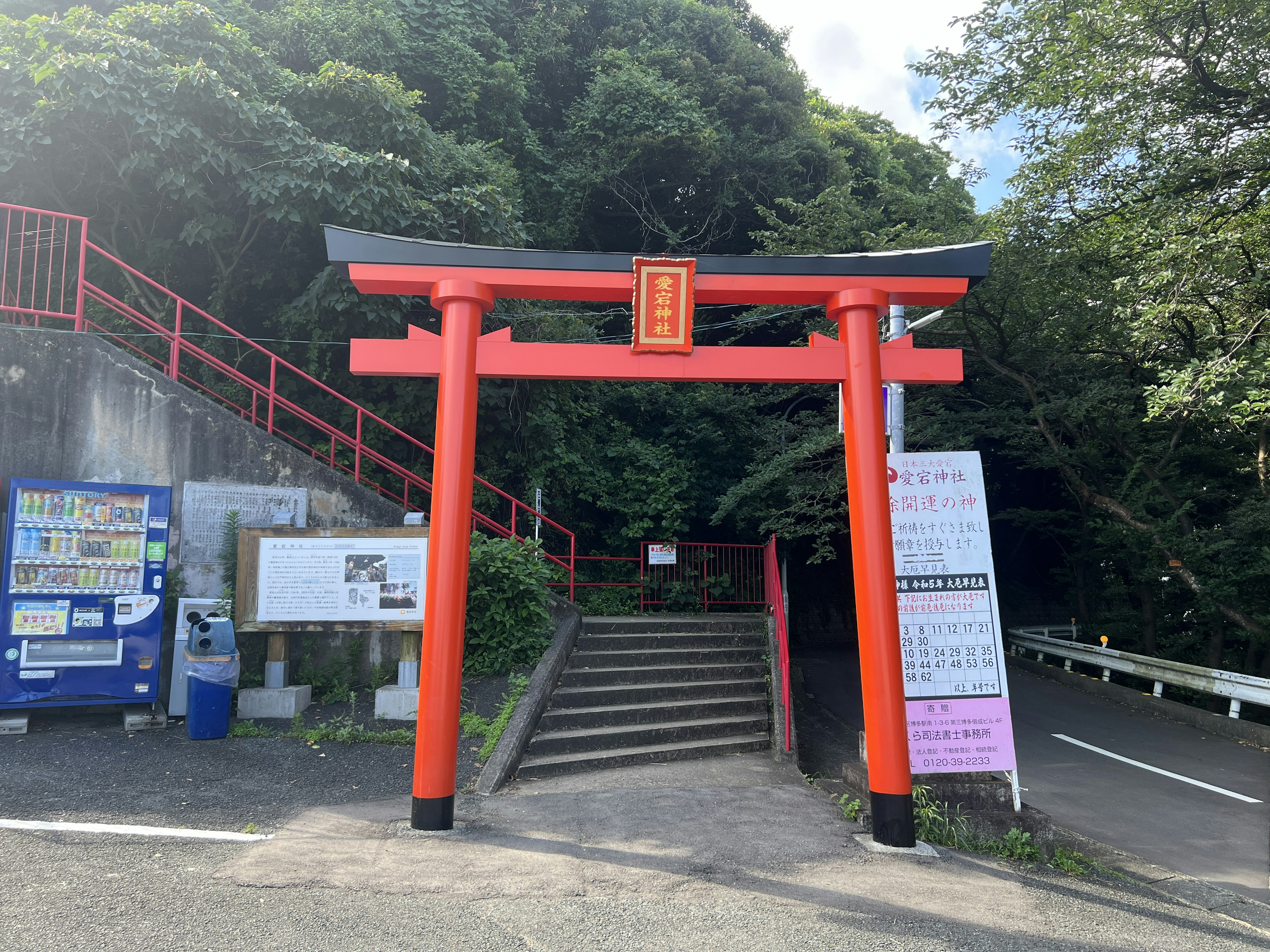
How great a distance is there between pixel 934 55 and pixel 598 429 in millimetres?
8748

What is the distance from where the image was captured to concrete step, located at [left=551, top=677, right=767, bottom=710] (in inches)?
328

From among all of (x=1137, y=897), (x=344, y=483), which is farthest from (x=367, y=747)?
(x=1137, y=897)

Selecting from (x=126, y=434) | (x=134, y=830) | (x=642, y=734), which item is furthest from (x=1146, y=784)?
(x=126, y=434)

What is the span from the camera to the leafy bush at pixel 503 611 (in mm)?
8484

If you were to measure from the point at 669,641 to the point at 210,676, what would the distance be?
530 cm

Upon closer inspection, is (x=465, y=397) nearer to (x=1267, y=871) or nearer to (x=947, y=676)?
(x=947, y=676)

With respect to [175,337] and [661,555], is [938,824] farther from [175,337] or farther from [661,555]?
[175,337]

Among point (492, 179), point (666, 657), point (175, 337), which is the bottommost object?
point (666, 657)

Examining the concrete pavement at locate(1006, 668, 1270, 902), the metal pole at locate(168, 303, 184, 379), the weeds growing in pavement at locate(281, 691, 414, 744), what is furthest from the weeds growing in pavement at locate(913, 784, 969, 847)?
the metal pole at locate(168, 303, 184, 379)

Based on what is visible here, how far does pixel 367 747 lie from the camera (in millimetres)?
7070

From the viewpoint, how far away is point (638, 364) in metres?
5.79

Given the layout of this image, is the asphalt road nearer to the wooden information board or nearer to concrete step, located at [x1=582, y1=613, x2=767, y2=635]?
concrete step, located at [x1=582, y1=613, x2=767, y2=635]

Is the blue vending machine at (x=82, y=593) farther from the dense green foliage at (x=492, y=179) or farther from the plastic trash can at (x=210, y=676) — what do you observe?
the dense green foliage at (x=492, y=179)

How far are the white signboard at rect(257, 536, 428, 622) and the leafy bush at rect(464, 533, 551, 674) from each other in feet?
2.82
